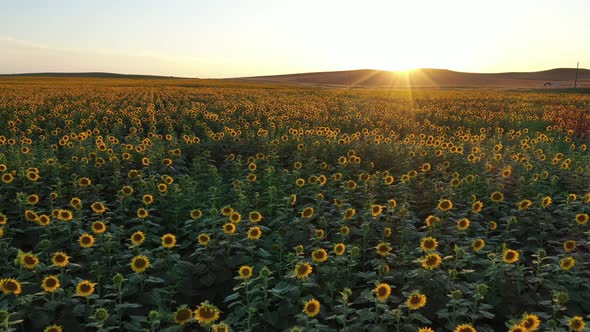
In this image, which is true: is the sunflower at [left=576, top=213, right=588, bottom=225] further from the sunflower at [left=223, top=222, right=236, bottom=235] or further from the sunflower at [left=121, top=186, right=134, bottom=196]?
the sunflower at [left=121, top=186, right=134, bottom=196]

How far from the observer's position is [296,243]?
18.1ft

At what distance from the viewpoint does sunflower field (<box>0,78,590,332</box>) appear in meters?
3.72

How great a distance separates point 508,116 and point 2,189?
1950 cm

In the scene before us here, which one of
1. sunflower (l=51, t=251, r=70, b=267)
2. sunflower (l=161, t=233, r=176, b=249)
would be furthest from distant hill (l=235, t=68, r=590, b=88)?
sunflower (l=51, t=251, r=70, b=267)

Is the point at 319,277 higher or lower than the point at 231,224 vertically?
lower

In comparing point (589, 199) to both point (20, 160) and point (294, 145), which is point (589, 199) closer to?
point (294, 145)

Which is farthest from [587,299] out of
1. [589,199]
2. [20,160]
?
[20,160]

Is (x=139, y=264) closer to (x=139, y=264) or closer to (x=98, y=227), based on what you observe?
(x=139, y=264)

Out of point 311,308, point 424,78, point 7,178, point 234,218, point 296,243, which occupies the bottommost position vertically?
point 296,243

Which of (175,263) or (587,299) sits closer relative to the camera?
(587,299)

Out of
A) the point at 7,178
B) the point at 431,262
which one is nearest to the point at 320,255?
the point at 431,262

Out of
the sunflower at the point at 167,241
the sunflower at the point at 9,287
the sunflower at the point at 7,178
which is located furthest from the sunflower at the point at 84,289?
the sunflower at the point at 7,178

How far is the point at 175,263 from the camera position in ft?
16.2

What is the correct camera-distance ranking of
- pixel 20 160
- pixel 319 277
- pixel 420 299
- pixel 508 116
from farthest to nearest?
pixel 508 116 → pixel 20 160 → pixel 319 277 → pixel 420 299
